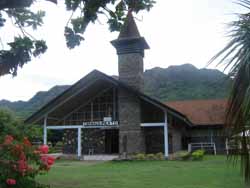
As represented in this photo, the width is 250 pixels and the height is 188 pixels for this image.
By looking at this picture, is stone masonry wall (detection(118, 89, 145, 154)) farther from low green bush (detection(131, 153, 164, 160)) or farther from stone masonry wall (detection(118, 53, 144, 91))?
low green bush (detection(131, 153, 164, 160))

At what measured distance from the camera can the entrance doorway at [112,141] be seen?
2539cm

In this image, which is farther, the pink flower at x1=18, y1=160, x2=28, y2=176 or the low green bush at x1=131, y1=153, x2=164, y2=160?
the low green bush at x1=131, y1=153, x2=164, y2=160

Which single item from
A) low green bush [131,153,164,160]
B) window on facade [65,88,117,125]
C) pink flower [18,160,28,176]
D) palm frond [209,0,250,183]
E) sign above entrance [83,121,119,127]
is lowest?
low green bush [131,153,164,160]

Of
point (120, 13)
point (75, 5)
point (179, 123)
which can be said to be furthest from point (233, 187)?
point (179, 123)

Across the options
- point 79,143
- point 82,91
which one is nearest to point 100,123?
point 79,143

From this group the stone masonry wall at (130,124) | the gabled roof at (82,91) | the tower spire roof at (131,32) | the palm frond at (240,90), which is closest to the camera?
the palm frond at (240,90)

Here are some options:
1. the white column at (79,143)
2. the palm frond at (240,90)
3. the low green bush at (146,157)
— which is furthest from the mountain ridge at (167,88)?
the palm frond at (240,90)

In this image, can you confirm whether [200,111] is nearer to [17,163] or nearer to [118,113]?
[118,113]

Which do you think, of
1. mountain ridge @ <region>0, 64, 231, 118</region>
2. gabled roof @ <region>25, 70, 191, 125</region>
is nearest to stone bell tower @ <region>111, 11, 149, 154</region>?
gabled roof @ <region>25, 70, 191, 125</region>

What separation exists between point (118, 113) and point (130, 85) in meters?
1.89

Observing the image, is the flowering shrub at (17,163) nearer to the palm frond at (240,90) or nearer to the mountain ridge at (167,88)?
the palm frond at (240,90)

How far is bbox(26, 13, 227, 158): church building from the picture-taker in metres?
22.4

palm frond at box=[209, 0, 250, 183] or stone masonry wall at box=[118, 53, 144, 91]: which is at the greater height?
stone masonry wall at box=[118, 53, 144, 91]

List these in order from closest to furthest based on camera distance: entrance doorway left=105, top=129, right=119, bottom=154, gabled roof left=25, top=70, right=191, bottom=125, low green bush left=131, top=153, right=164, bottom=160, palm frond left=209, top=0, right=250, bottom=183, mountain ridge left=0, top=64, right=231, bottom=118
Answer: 1. palm frond left=209, top=0, right=250, bottom=183
2. low green bush left=131, top=153, right=164, bottom=160
3. gabled roof left=25, top=70, right=191, bottom=125
4. entrance doorway left=105, top=129, right=119, bottom=154
5. mountain ridge left=0, top=64, right=231, bottom=118
